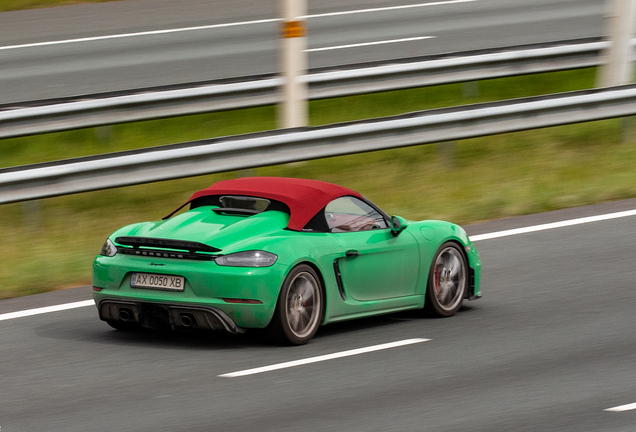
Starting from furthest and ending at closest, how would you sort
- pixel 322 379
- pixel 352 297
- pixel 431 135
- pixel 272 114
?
pixel 272 114 < pixel 431 135 < pixel 352 297 < pixel 322 379

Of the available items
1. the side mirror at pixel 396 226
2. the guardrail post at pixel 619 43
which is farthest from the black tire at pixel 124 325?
the guardrail post at pixel 619 43

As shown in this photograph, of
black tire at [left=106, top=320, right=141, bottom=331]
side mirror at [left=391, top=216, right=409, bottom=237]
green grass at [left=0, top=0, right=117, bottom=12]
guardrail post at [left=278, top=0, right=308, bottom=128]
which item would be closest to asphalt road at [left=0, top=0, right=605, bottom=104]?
green grass at [left=0, top=0, right=117, bottom=12]

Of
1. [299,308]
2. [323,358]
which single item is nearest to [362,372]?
[323,358]

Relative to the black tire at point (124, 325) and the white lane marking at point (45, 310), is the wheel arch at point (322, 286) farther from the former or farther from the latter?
the white lane marking at point (45, 310)

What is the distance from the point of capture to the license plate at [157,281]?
7.74 meters

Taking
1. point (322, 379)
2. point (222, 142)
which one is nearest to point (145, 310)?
point (322, 379)

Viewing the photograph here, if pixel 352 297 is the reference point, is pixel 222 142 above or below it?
above

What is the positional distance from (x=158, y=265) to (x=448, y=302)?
8.51ft

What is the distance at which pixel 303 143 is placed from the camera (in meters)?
13.0

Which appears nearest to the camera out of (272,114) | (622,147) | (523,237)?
(523,237)

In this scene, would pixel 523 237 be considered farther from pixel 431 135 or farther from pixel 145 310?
pixel 145 310

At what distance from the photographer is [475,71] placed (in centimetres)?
1658

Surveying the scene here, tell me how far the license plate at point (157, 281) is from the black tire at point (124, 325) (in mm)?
659

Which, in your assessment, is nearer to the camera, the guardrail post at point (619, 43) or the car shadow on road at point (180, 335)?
the car shadow on road at point (180, 335)
